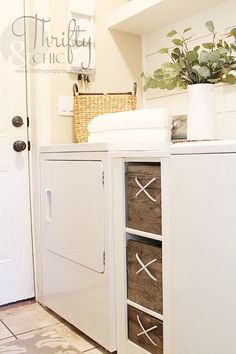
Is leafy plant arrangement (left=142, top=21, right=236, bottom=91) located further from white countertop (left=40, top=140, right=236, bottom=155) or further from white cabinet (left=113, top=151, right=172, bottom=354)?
white cabinet (left=113, top=151, right=172, bottom=354)

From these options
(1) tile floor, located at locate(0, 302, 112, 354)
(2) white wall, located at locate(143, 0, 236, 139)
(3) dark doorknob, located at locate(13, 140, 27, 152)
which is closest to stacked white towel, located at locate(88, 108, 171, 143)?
(2) white wall, located at locate(143, 0, 236, 139)

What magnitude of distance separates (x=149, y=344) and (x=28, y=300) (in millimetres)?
1042

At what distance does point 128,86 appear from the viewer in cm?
243

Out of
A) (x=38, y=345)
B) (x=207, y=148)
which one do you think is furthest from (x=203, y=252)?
(x=38, y=345)

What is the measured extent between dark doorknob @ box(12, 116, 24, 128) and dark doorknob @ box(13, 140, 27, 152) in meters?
0.09

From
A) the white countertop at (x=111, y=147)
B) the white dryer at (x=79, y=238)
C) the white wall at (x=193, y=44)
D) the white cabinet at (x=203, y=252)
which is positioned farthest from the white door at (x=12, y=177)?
the white cabinet at (x=203, y=252)

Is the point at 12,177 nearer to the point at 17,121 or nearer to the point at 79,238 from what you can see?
the point at 17,121

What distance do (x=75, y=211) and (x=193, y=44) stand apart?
1206 millimetres

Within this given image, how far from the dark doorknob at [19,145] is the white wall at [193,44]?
887mm

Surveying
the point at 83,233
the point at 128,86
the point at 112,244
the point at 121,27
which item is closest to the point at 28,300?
the point at 83,233

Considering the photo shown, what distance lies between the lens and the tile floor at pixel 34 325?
170 centimetres

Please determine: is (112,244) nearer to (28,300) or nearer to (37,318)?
(37,318)

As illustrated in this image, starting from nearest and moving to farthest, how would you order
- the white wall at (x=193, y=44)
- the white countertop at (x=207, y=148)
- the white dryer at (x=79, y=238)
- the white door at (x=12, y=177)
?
the white countertop at (x=207, y=148) < the white dryer at (x=79, y=238) < the white wall at (x=193, y=44) < the white door at (x=12, y=177)

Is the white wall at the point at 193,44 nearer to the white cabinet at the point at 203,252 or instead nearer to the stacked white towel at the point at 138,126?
the stacked white towel at the point at 138,126
